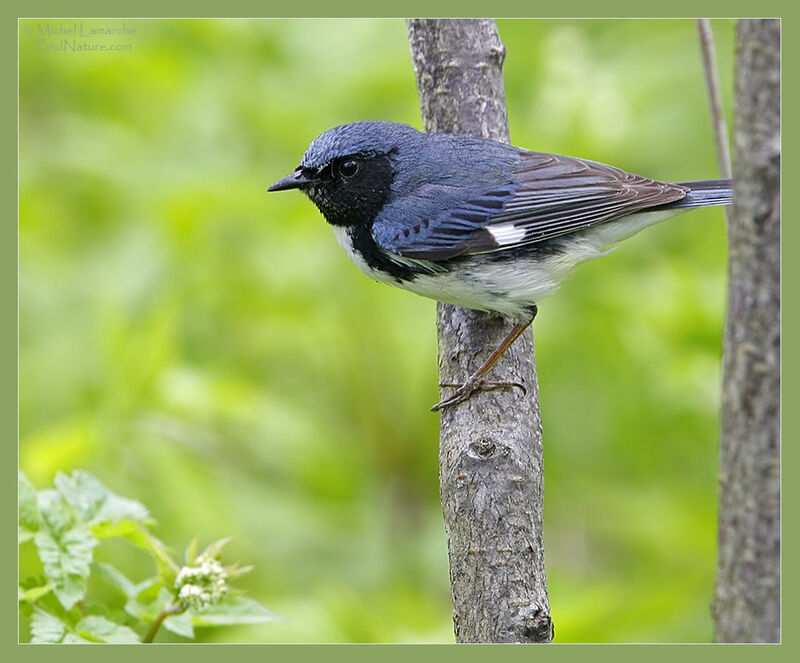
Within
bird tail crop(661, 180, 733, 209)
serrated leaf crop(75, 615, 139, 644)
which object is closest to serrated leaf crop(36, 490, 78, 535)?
serrated leaf crop(75, 615, 139, 644)

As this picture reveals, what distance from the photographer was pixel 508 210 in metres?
3.85

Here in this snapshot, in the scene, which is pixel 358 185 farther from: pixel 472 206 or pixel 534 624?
pixel 534 624

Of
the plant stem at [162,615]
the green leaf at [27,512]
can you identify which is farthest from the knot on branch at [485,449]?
the green leaf at [27,512]

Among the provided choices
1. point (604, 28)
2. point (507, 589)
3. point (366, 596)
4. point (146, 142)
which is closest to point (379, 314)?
point (366, 596)

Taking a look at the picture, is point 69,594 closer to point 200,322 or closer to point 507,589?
point 507,589

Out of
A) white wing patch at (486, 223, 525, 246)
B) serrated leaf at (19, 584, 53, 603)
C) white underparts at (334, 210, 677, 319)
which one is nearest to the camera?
serrated leaf at (19, 584, 53, 603)

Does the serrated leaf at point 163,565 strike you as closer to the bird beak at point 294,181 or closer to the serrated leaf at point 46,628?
the serrated leaf at point 46,628

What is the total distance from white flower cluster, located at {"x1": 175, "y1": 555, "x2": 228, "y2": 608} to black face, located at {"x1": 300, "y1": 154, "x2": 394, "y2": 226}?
175 centimetres

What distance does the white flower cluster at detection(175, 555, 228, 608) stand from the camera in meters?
2.66

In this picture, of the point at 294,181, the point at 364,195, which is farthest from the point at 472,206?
the point at 294,181

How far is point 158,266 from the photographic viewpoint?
479 centimetres

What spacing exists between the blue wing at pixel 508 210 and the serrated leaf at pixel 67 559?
168 cm

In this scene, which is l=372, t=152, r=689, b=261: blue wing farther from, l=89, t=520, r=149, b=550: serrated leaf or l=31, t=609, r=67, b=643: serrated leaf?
l=31, t=609, r=67, b=643: serrated leaf

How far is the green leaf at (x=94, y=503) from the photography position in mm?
2850
